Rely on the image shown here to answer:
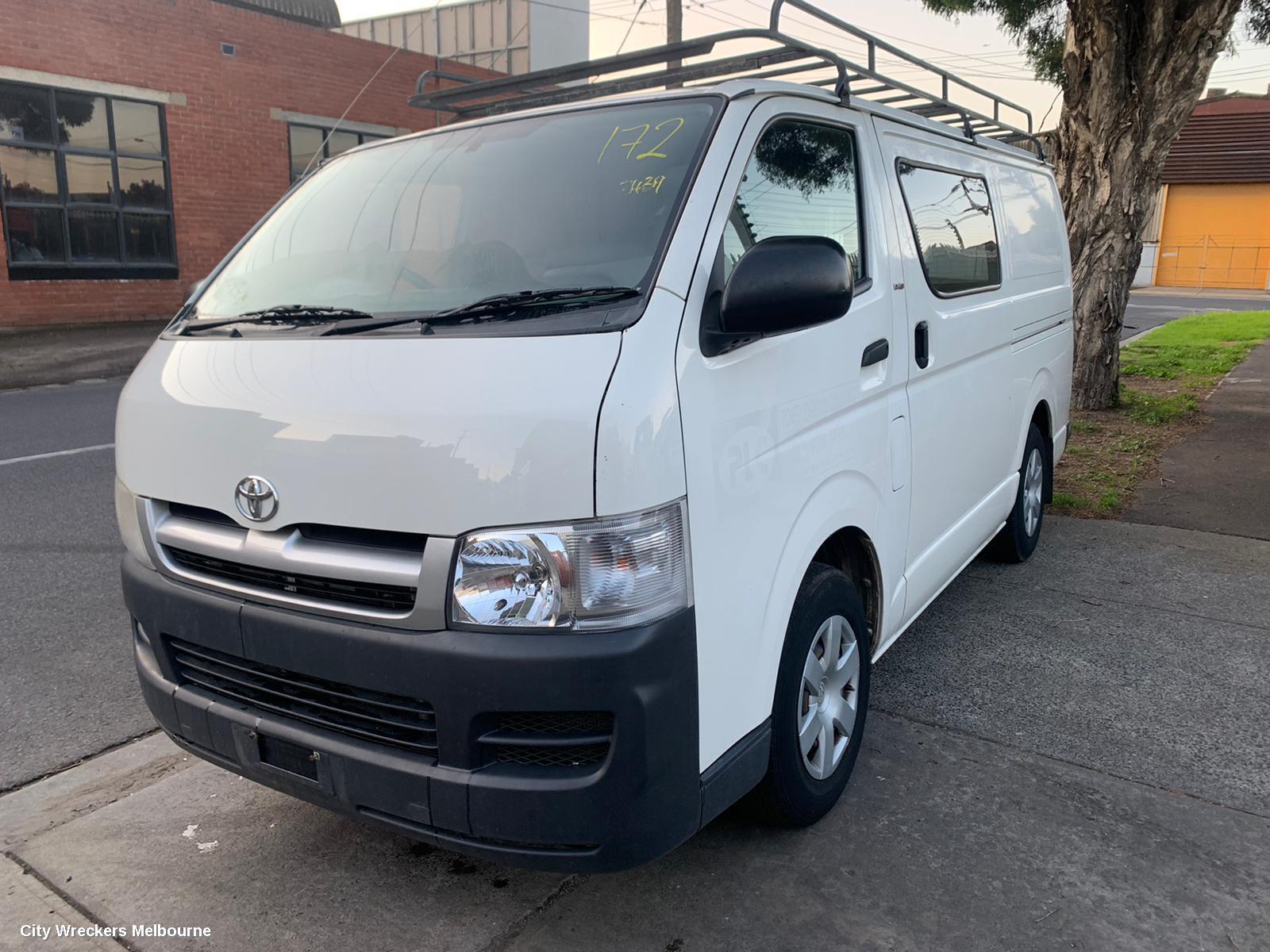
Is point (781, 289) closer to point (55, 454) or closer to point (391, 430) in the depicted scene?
point (391, 430)

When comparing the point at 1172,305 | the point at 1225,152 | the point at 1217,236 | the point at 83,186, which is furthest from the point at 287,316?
the point at 1225,152

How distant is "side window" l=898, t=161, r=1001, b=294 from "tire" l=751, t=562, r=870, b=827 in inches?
53.4

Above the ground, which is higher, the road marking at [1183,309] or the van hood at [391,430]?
the van hood at [391,430]

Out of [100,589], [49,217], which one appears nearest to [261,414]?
[100,589]

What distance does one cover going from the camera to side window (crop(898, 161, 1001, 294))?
143 inches

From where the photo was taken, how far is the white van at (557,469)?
6.98ft

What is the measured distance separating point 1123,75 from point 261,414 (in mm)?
9023

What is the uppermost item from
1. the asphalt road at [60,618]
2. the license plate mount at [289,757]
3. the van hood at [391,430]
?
the van hood at [391,430]

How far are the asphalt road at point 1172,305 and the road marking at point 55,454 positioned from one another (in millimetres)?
16773

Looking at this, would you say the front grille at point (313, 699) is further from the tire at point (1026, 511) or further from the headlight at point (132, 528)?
the tire at point (1026, 511)

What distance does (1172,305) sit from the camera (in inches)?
1102

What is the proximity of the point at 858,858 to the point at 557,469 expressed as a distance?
1524 mm

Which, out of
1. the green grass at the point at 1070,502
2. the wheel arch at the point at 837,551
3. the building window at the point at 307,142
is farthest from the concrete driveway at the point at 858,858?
the building window at the point at 307,142

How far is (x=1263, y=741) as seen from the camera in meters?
3.49
